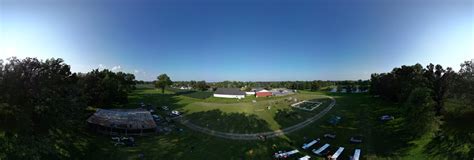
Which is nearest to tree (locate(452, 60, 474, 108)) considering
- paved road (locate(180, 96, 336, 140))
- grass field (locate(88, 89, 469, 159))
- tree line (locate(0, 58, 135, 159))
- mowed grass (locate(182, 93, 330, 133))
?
grass field (locate(88, 89, 469, 159))

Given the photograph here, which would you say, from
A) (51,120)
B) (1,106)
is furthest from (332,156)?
(1,106)

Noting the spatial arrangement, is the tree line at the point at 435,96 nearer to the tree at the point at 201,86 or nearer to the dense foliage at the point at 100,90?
the dense foliage at the point at 100,90

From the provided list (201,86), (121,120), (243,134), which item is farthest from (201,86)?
(243,134)

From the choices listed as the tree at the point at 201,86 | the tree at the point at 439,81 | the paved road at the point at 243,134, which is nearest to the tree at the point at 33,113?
the paved road at the point at 243,134

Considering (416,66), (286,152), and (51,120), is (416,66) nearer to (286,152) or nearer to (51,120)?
(286,152)

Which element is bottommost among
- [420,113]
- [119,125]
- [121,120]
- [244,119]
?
[244,119]

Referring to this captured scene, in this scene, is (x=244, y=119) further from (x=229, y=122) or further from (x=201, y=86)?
(x=201, y=86)

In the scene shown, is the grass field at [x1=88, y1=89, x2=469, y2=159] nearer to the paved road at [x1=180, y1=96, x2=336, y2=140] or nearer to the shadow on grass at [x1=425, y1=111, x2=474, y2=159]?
the shadow on grass at [x1=425, y1=111, x2=474, y2=159]

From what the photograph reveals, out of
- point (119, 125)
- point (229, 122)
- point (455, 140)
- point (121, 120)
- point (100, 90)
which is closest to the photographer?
point (455, 140)
